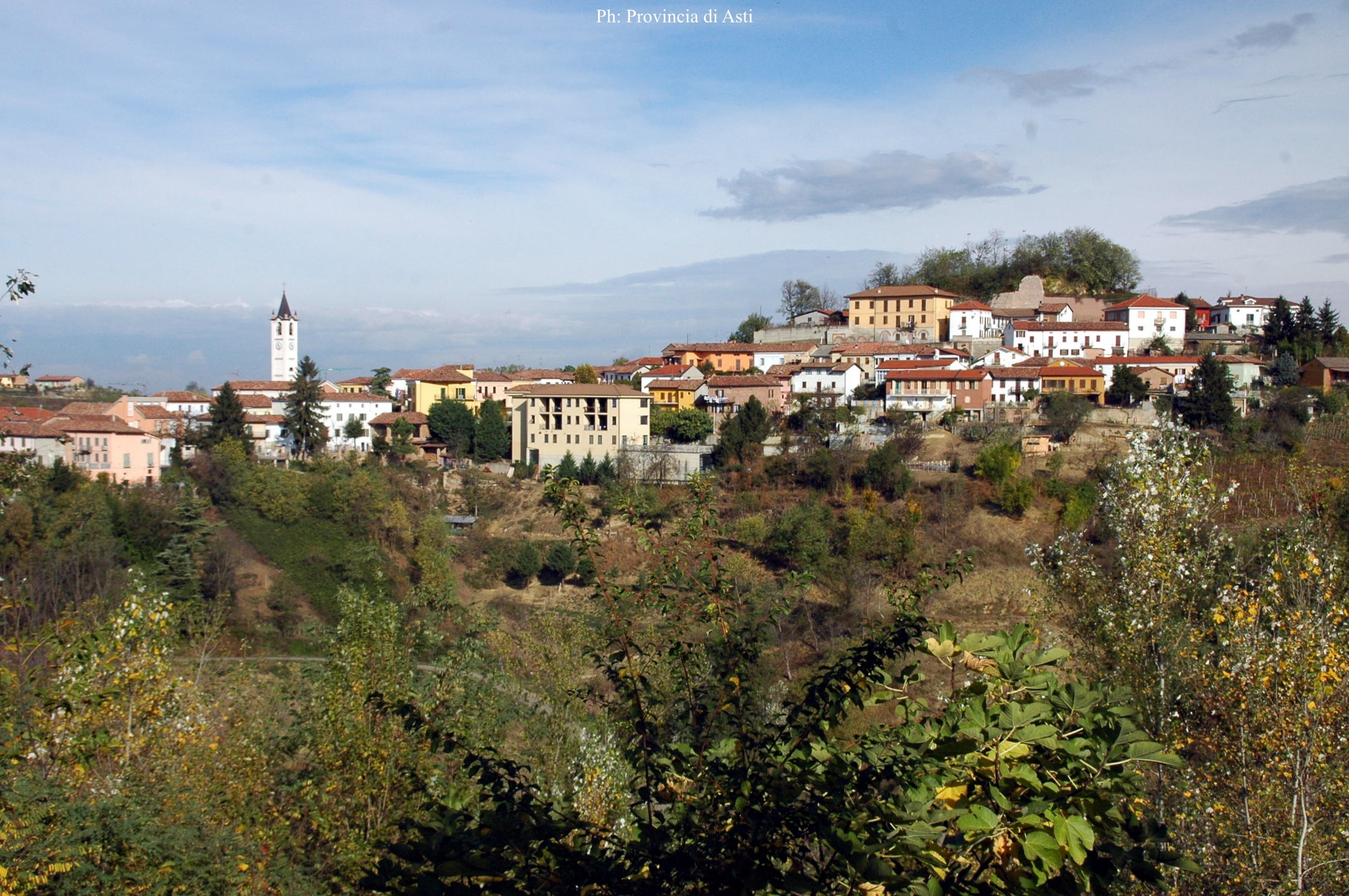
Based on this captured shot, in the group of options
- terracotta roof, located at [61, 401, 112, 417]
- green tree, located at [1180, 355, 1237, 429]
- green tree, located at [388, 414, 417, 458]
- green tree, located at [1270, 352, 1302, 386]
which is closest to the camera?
green tree, located at [1180, 355, 1237, 429]

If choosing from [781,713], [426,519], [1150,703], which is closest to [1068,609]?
[1150,703]

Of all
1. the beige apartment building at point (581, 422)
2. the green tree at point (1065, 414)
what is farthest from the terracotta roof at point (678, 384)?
the green tree at point (1065, 414)

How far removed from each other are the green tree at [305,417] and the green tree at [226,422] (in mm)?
2203

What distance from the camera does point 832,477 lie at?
3584cm

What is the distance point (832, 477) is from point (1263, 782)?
30049mm

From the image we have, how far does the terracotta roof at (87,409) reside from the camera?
3978 cm

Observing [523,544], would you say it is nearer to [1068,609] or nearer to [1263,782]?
[1068,609]

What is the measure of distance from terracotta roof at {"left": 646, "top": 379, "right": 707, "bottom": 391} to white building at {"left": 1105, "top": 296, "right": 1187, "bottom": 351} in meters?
22.0

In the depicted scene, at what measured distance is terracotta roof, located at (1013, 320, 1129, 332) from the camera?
4841cm

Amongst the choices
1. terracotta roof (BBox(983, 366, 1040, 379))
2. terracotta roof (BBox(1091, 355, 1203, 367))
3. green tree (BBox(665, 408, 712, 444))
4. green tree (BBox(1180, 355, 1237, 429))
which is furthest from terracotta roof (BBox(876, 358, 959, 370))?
green tree (BBox(1180, 355, 1237, 429))

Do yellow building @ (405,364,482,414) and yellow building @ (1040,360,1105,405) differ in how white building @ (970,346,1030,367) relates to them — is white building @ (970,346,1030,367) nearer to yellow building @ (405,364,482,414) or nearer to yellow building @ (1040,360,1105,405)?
yellow building @ (1040,360,1105,405)

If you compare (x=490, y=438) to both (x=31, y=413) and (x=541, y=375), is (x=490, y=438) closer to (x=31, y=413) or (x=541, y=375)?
(x=541, y=375)

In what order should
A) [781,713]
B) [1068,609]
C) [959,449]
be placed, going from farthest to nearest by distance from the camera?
[959,449]
[1068,609]
[781,713]

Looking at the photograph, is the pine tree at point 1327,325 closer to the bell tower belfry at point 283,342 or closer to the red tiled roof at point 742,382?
the red tiled roof at point 742,382
